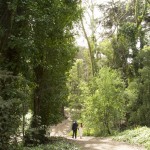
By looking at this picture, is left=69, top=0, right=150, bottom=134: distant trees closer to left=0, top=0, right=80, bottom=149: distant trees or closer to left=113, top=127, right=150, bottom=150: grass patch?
left=113, top=127, right=150, bottom=150: grass patch

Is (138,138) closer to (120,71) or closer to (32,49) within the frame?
(32,49)

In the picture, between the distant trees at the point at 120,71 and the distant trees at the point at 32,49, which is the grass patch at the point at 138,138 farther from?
the distant trees at the point at 120,71

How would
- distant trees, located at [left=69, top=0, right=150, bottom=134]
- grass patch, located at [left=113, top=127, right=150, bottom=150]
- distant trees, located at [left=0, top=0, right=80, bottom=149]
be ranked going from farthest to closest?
distant trees, located at [left=69, top=0, right=150, bottom=134], grass patch, located at [left=113, top=127, right=150, bottom=150], distant trees, located at [left=0, top=0, right=80, bottom=149]

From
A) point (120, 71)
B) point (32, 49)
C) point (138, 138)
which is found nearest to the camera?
point (32, 49)

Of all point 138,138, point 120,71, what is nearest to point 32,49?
point 138,138

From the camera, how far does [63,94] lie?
1833cm

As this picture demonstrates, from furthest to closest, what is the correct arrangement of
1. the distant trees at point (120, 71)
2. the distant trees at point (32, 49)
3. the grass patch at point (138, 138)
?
the distant trees at point (120, 71) → the grass patch at point (138, 138) → the distant trees at point (32, 49)

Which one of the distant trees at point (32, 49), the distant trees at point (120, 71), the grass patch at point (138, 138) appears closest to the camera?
the distant trees at point (32, 49)

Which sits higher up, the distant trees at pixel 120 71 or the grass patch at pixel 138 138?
the distant trees at pixel 120 71

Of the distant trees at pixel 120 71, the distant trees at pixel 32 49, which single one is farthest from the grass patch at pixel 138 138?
the distant trees at pixel 120 71

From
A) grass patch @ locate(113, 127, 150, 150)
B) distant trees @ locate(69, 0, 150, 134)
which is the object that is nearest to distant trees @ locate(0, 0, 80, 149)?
grass patch @ locate(113, 127, 150, 150)

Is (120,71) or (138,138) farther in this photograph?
(120,71)

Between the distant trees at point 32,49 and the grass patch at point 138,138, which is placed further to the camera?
the grass patch at point 138,138

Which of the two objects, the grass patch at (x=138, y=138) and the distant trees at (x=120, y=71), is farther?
the distant trees at (x=120, y=71)
